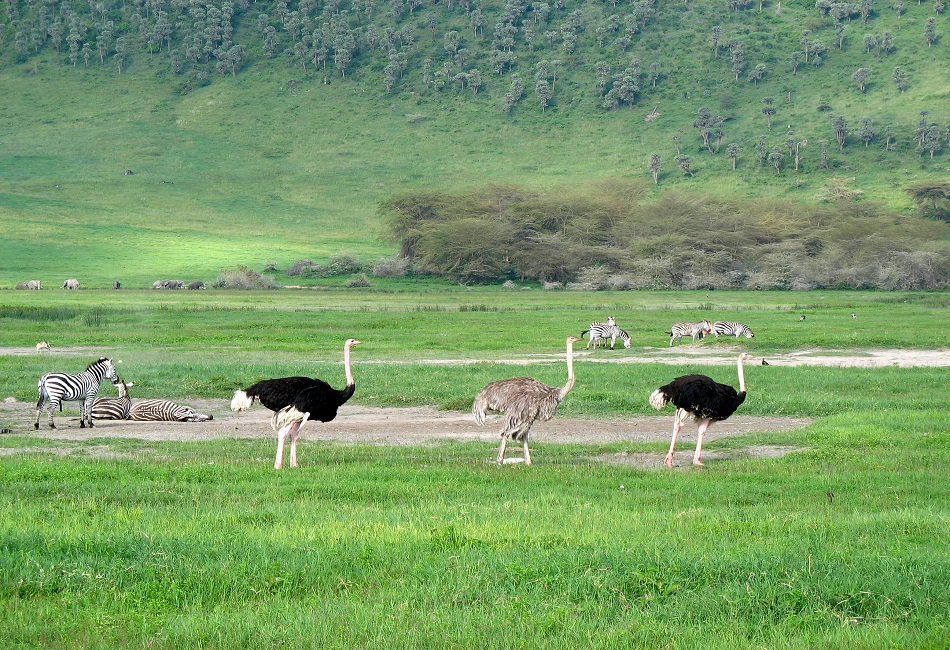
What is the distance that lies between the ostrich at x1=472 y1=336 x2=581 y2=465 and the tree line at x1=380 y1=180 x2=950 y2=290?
77177mm

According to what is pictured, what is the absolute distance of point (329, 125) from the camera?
630 ft

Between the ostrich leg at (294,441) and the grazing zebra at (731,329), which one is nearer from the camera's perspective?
the ostrich leg at (294,441)

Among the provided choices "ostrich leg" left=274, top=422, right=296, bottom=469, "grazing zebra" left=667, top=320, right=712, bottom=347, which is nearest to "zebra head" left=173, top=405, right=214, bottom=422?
"ostrich leg" left=274, top=422, right=296, bottom=469

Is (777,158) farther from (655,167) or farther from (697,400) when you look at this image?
(697,400)

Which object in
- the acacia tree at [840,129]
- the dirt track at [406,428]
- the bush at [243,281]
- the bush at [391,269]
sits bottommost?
the dirt track at [406,428]

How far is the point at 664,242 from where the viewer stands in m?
98.9

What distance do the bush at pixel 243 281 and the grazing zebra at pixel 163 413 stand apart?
66.9 metres

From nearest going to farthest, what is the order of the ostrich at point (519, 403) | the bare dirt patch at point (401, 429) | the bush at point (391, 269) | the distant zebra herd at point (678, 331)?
1. the ostrich at point (519, 403)
2. the bare dirt patch at point (401, 429)
3. the distant zebra herd at point (678, 331)
4. the bush at point (391, 269)

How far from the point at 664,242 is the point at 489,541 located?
90.6 metres

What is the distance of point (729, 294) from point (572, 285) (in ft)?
54.1

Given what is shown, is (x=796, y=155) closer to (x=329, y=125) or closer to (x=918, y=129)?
(x=918, y=129)

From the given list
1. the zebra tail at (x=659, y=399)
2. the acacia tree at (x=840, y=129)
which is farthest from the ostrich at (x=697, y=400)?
the acacia tree at (x=840, y=129)

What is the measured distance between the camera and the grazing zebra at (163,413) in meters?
22.8

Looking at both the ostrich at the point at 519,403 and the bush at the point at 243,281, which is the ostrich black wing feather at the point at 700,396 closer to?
the ostrich at the point at 519,403
